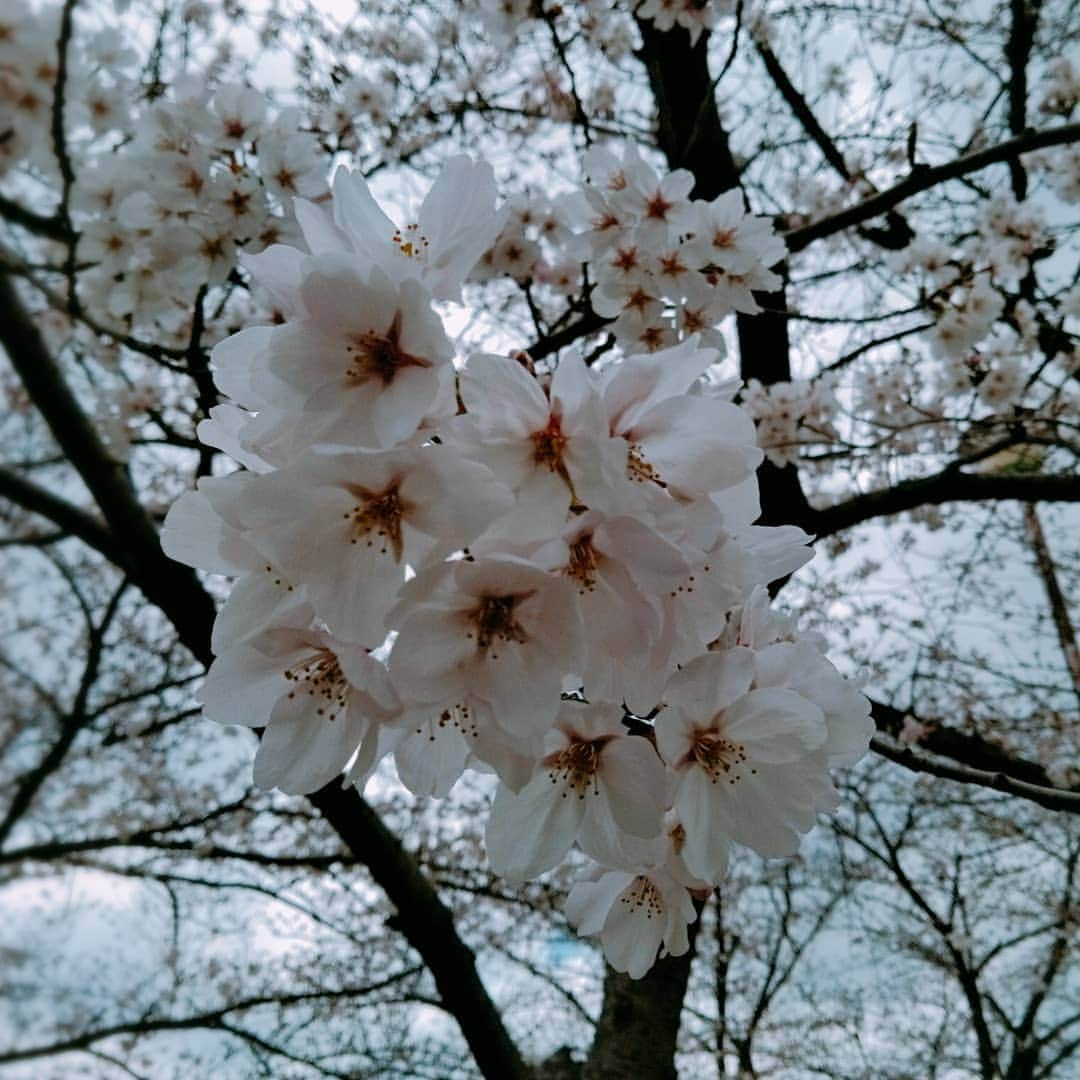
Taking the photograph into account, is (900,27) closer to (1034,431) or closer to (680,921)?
(1034,431)

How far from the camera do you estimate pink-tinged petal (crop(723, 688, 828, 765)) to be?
84 centimetres

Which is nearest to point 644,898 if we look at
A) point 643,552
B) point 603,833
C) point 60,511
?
point 603,833

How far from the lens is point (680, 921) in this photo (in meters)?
1.07

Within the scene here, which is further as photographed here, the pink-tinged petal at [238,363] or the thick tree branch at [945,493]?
the thick tree branch at [945,493]

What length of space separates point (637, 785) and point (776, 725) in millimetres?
158

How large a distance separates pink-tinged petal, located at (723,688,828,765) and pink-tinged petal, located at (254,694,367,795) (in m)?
0.40

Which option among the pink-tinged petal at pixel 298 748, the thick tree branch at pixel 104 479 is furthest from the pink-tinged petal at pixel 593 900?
the thick tree branch at pixel 104 479

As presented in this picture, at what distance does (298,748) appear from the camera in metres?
0.87

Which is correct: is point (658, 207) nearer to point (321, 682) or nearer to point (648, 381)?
point (648, 381)

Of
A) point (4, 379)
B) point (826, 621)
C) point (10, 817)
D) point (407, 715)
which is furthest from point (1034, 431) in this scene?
point (4, 379)

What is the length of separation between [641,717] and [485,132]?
536cm

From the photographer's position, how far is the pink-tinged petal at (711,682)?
0.81 metres

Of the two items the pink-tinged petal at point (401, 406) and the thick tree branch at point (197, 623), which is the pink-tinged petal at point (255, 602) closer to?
the pink-tinged petal at point (401, 406)

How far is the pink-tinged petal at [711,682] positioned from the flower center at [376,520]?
299mm
